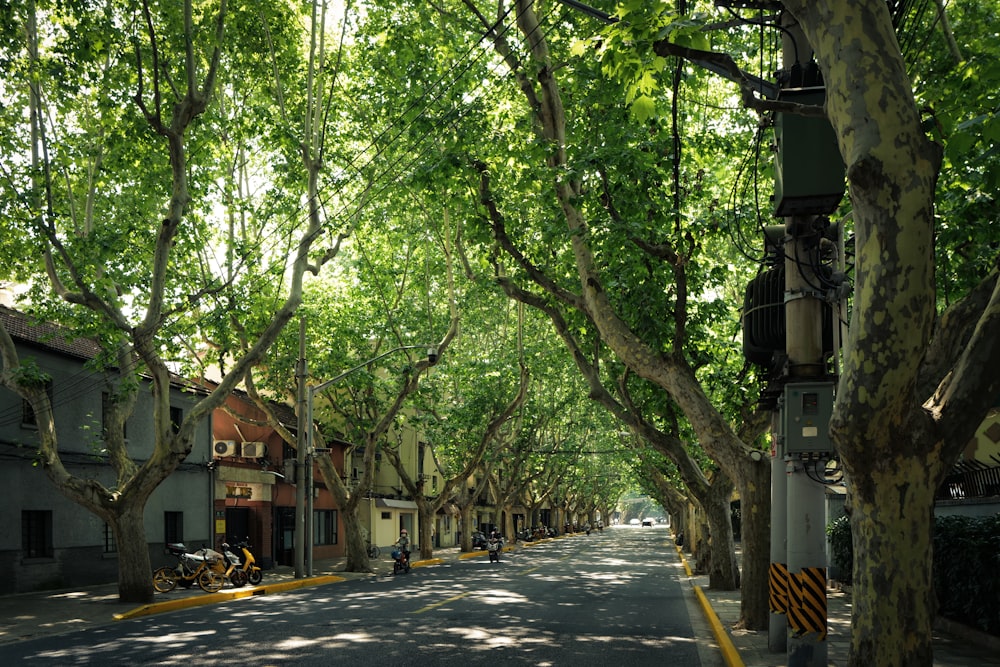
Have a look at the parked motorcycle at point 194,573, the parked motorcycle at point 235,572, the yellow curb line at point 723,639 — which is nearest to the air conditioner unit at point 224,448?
the parked motorcycle at point 235,572

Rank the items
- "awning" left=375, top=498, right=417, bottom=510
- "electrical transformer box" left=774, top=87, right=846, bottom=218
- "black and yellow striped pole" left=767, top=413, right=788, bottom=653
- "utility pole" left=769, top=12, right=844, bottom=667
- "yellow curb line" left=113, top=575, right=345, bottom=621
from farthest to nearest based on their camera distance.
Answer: "awning" left=375, top=498, right=417, bottom=510 → "yellow curb line" left=113, top=575, right=345, bottom=621 → "black and yellow striped pole" left=767, top=413, right=788, bottom=653 → "utility pole" left=769, top=12, right=844, bottom=667 → "electrical transformer box" left=774, top=87, right=846, bottom=218

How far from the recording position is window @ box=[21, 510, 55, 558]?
24062mm

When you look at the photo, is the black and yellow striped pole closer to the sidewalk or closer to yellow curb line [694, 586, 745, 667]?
the sidewalk

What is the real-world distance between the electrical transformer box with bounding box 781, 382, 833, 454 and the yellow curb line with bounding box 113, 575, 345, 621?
42.6 feet

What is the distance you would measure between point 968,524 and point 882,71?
10.7 meters

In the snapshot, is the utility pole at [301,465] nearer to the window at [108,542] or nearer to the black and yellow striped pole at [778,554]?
the window at [108,542]

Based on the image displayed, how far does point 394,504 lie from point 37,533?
3108 cm

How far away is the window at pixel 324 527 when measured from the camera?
143ft

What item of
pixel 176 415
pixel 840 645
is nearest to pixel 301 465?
pixel 176 415

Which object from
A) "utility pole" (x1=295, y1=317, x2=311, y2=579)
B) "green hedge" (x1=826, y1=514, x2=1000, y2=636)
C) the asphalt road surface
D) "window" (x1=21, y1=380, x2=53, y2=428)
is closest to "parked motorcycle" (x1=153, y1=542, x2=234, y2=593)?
the asphalt road surface

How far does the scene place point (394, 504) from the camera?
54.7m

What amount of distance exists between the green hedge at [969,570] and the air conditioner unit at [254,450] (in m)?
25.7

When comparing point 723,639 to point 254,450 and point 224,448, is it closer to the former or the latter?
point 224,448

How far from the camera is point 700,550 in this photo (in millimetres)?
33219
